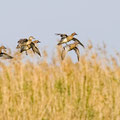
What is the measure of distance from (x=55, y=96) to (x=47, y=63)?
0.98m

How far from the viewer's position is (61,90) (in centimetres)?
516

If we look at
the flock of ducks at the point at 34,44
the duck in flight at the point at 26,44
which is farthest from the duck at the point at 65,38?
the duck in flight at the point at 26,44

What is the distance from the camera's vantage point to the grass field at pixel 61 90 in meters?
4.44

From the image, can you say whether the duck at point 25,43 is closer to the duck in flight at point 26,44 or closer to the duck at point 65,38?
the duck in flight at point 26,44

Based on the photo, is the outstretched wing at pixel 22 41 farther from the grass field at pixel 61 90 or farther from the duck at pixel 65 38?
A: the grass field at pixel 61 90

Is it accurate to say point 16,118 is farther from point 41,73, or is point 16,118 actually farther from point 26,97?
point 41,73

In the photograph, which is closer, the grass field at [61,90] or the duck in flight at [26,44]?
the duck in flight at [26,44]

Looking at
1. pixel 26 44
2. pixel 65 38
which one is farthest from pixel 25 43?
pixel 65 38

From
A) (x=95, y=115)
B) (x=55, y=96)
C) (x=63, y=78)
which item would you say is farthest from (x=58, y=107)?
(x=63, y=78)

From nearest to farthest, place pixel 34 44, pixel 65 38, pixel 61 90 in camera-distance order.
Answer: pixel 65 38 < pixel 34 44 < pixel 61 90

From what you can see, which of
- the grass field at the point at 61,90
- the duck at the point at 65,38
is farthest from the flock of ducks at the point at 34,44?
the grass field at the point at 61,90

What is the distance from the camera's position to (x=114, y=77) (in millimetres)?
5465

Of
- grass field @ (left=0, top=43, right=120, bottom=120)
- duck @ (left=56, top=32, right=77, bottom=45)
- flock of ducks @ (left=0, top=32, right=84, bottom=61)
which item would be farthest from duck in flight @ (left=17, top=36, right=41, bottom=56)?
grass field @ (left=0, top=43, right=120, bottom=120)

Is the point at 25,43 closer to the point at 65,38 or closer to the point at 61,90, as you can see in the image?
the point at 65,38
